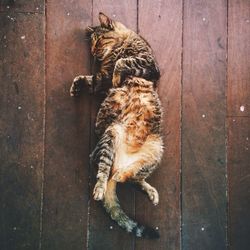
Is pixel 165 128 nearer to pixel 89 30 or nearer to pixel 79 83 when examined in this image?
pixel 79 83

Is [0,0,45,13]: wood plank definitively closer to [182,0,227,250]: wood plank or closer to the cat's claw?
[182,0,227,250]: wood plank

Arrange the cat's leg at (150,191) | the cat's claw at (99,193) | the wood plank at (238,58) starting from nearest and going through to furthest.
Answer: the cat's claw at (99,193), the cat's leg at (150,191), the wood plank at (238,58)

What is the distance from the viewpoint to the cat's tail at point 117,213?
1.70 meters

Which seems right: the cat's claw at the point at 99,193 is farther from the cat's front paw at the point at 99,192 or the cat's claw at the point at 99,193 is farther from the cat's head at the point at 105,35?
the cat's head at the point at 105,35

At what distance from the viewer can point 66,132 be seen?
1.78m

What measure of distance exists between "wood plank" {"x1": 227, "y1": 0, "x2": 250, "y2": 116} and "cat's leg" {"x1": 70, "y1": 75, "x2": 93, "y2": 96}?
57 centimetres

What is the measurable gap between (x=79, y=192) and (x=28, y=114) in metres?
0.37

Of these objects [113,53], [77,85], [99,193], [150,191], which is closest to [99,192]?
[99,193]

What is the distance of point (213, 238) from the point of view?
1.81m

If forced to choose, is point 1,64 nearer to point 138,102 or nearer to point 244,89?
point 138,102

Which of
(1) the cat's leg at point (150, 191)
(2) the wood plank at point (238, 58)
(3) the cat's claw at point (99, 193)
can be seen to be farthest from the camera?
(2) the wood plank at point (238, 58)

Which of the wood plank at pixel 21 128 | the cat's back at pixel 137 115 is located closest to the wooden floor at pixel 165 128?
the wood plank at pixel 21 128

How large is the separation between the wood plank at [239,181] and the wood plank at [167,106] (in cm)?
22

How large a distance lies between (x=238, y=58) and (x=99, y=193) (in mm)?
793
